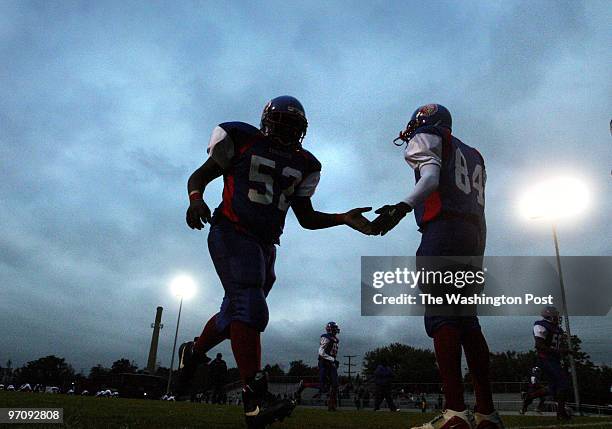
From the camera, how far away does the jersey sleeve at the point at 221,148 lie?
3600 mm

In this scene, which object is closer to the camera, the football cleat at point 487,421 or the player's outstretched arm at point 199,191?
the football cleat at point 487,421

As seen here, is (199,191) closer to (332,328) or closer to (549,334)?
(549,334)

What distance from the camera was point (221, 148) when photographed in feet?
11.8

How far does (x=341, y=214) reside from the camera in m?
4.03

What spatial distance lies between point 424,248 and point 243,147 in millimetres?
1546

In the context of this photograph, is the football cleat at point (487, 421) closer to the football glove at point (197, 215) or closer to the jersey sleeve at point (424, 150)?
the jersey sleeve at point (424, 150)

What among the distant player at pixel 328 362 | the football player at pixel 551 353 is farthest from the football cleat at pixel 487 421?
the distant player at pixel 328 362

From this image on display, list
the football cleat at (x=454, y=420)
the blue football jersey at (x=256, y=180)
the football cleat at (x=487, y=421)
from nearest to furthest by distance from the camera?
the football cleat at (x=454, y=420) < the football cleat at (x=487, y=421) < the blue football jersey at (x=256, y=180)

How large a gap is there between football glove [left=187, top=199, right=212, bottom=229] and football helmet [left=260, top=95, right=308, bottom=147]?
33.5 inches

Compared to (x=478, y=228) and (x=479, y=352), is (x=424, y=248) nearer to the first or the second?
(x=478, y=228)

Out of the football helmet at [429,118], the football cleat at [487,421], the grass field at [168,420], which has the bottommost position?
the grass field at [168,420]

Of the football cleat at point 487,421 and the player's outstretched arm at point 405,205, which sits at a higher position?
the player's outstretched arm at point 405,205

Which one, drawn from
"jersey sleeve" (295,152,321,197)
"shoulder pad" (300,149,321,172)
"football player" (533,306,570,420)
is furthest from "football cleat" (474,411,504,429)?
"football player" (533,306,570,420)

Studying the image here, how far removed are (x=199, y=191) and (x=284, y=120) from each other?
864mm
